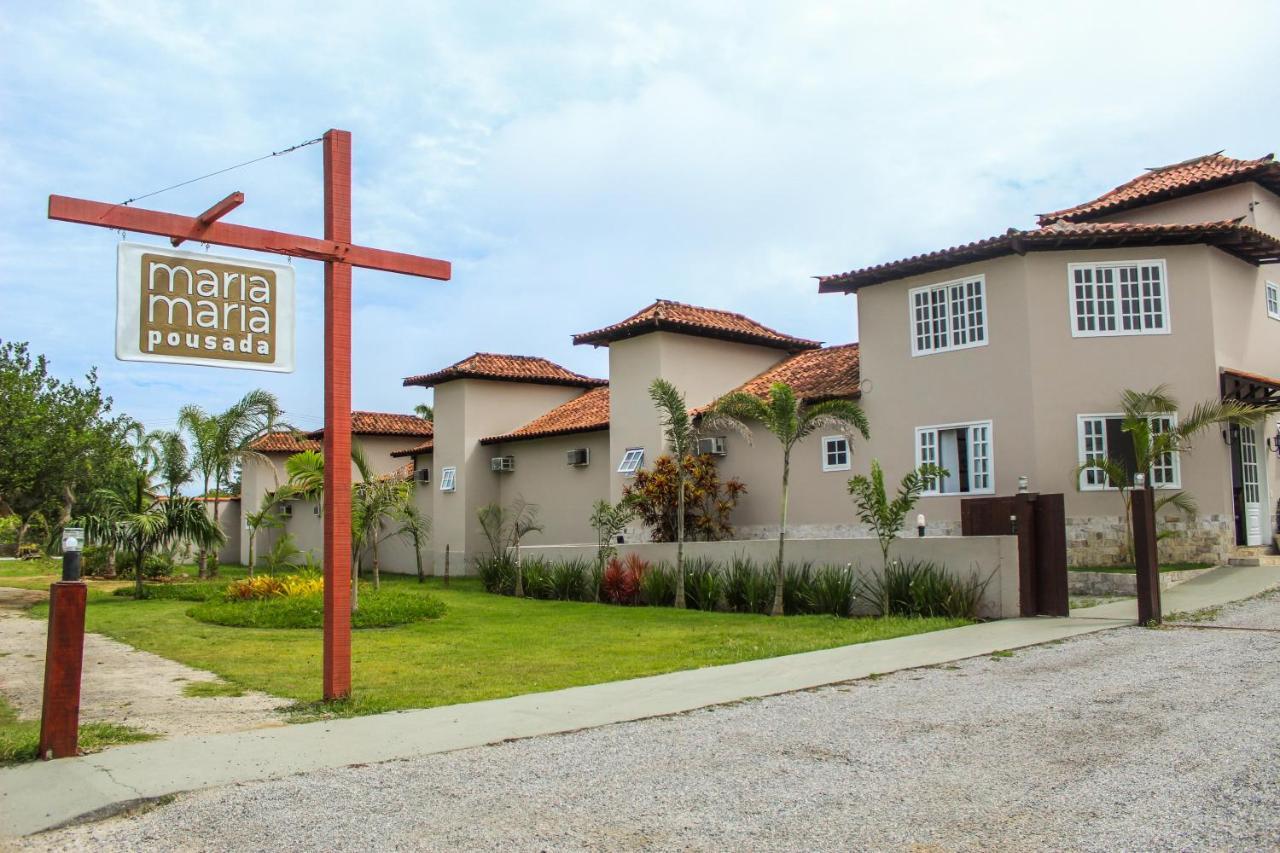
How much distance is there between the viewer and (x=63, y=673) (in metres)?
6.88

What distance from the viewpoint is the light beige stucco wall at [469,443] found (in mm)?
30828

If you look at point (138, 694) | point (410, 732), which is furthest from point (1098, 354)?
point (138, 694)

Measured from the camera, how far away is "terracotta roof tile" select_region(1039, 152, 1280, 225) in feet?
67.8

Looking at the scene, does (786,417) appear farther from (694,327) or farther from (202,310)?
(202,310)

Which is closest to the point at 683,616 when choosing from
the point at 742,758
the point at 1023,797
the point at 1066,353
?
the point at 1066,353

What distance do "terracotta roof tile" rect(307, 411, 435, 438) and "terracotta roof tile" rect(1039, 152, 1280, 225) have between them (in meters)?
23.6

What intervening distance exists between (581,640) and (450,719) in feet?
20.1

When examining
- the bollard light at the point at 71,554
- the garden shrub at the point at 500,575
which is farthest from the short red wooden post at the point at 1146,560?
the garden shrub at the point at 500,575

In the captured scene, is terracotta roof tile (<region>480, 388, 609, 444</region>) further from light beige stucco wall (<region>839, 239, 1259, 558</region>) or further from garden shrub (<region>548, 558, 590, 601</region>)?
light beige stucco wall (<region>839, 239, 1259, 558</region>)

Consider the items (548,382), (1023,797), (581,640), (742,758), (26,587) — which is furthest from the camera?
(548,382)

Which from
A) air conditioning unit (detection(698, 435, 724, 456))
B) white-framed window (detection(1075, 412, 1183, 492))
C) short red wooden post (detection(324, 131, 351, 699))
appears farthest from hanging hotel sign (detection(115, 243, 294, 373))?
air conditioning unit (detection(698, 435, 724, 456))

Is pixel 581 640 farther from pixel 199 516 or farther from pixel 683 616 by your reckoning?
pixel 199 516

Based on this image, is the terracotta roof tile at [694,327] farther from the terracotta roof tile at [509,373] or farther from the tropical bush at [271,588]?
the tropical bush at [271,588]

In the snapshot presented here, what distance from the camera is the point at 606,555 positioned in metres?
22.1
